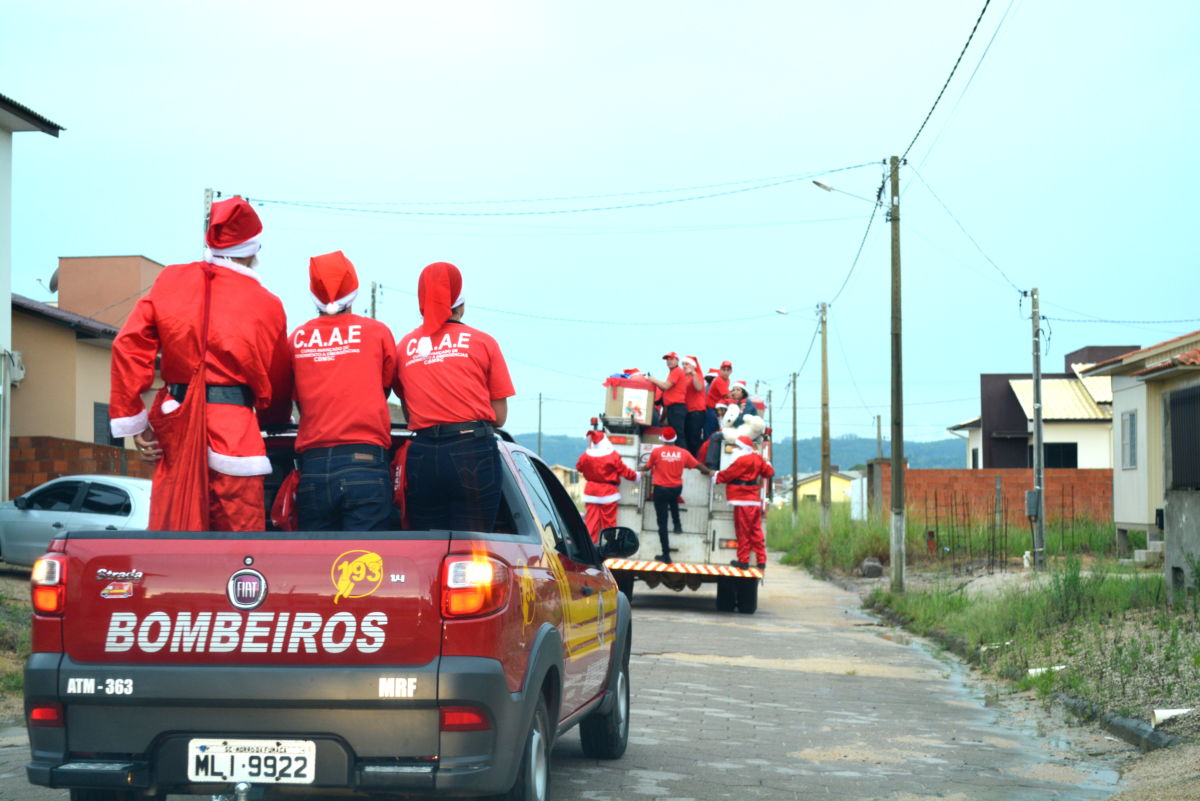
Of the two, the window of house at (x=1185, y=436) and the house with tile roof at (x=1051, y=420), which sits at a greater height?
the house with tile roof at (x=1051, y=420)

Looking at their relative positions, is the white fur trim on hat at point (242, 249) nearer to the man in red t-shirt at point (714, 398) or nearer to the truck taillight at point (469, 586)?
the truck taillight at point (469, 586)

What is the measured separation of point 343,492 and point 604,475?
13.0 m

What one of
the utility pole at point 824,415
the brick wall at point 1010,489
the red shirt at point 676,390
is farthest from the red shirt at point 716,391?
the utility pole at point 824,415

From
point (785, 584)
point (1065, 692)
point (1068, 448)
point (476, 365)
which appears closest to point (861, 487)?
point (1068, 448)

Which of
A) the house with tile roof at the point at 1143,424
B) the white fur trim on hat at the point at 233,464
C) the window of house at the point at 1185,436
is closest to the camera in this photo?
the white fur trim on hat at the point at 233,464

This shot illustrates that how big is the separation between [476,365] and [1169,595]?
1036 cm

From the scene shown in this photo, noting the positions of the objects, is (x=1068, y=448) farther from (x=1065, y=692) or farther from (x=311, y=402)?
(x=311, y=402)

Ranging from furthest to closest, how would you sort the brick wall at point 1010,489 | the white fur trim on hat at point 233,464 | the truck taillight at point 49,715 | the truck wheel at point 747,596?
the brick wall at point 1010,489
the truck wheel at point 747,596
the white fur trim on hat at point 233,464
the truck taillight at point 49,715

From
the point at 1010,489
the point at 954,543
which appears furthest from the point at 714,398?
the point at 1010,489

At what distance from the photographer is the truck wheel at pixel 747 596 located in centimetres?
1920

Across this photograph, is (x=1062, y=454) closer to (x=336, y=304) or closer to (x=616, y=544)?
(x=616, y=544)

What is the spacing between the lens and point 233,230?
20.3 ft

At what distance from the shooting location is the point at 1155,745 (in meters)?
8.79

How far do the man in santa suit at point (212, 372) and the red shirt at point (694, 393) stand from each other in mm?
13682
